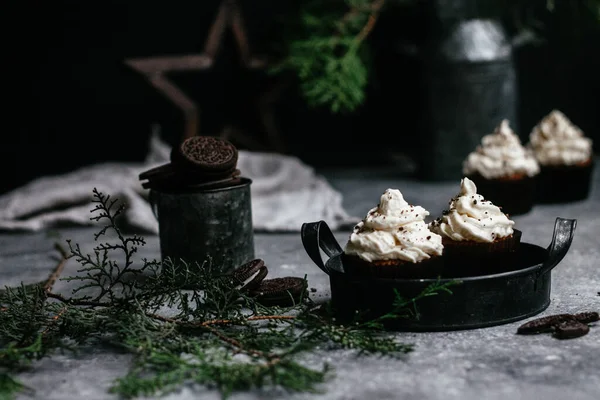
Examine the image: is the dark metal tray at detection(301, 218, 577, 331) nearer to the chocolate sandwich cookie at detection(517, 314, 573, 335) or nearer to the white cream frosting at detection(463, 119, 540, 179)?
the chocolate sandwich cookie at detection(517, 314, 573, 335)

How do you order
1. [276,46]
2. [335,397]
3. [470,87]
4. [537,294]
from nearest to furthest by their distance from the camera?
[335,397]
[537,294]
[470,87]
[276,46]

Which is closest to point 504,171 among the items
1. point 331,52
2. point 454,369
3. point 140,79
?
point 331,52

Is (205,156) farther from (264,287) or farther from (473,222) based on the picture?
(473,222)

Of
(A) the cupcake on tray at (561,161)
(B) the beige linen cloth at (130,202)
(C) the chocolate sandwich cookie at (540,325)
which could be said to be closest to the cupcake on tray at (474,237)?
(C) the chocolate sandwich cookie at (540,325)

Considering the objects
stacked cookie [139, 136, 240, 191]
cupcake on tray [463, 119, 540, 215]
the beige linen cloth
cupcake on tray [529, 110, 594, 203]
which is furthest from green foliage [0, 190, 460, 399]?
cupcake on tray [529, 110, 594, 203]

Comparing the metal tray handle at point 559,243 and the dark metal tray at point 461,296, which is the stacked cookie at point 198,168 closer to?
the dark metal tray at point 461,296

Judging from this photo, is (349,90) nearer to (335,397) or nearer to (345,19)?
(345,19)

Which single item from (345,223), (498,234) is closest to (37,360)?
(498,234)
